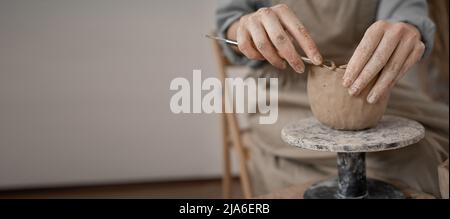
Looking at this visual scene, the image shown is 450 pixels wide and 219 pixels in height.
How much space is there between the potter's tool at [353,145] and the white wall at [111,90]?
678 mm

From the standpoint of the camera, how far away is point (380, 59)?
54cm

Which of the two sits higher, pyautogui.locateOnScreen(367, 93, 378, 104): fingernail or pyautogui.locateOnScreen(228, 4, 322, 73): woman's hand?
pyautogui.locateOnScreen(228, 4, 322, 73): woman's hand

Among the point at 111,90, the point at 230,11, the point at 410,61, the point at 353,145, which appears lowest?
the point at 353,145

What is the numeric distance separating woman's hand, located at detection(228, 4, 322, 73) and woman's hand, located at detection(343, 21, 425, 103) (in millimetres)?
45

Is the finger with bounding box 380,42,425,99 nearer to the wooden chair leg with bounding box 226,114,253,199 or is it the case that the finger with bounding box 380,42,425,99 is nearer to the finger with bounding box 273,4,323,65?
the finger with bounding box 273,4,323,65

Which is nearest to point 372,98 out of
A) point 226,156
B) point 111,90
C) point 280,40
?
point 280,40

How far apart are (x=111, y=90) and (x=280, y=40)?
125 centimetres

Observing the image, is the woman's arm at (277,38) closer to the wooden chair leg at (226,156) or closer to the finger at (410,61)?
the finger at (410,61)

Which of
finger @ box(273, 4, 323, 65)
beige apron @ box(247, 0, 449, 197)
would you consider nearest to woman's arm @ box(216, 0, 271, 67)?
beige apron @ box(247, 0, 449, 197)

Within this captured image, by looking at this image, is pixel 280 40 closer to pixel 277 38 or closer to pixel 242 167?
pixel 277 38

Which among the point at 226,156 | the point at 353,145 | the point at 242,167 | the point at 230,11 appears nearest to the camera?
the point at 353,145

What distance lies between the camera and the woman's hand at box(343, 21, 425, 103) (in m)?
0.54
